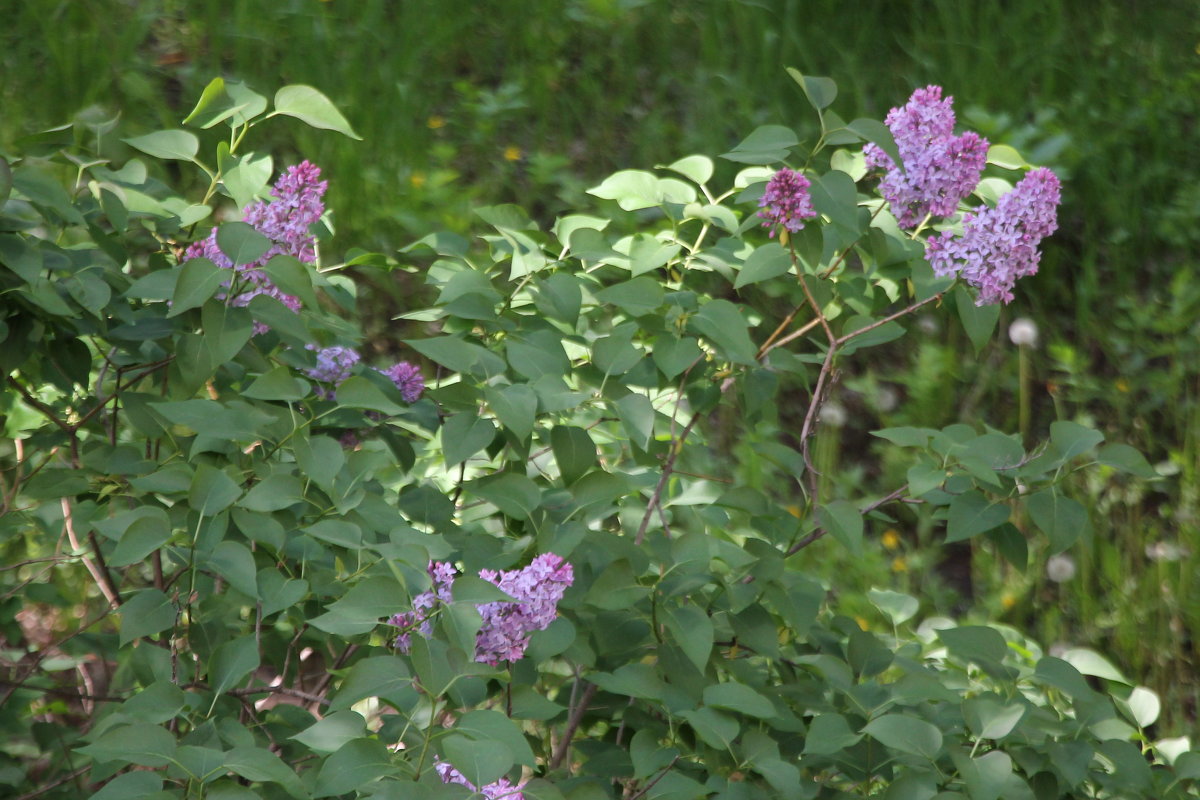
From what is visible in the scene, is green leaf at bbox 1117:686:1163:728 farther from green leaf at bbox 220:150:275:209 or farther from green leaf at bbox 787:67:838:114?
green leaf at bbox 220:150:275:209

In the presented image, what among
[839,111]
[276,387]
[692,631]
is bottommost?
[839,111]

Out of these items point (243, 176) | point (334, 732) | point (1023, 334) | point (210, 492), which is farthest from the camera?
point (1023, 334)

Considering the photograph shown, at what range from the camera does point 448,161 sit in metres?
2.96

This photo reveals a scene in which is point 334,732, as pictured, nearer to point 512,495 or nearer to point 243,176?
point 512,495

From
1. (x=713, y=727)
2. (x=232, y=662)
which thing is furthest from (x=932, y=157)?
(x=232, y=662)

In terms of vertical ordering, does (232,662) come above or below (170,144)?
below

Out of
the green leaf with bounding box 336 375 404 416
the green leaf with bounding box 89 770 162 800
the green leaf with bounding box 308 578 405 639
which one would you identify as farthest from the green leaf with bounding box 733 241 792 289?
the green leaf with bounding box 89 770 162 800

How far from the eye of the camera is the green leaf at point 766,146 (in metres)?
1.12

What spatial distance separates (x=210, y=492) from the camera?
40.4 inches

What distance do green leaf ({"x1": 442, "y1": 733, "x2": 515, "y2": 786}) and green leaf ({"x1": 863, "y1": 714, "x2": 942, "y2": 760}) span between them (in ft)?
1.21

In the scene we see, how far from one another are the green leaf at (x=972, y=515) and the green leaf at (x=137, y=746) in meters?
0.72

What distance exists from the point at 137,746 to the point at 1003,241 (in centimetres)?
92

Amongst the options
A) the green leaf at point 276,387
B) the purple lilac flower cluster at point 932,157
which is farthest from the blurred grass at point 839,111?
the green leaf at point 276,387

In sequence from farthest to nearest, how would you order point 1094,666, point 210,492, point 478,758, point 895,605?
point 895,605 < point 1094,666 < point 210,492 < point 478,758
